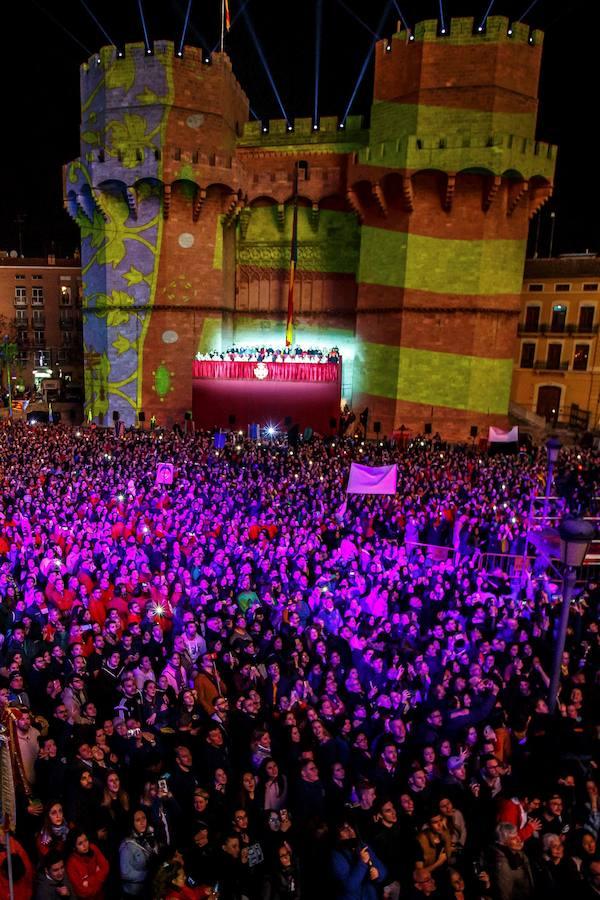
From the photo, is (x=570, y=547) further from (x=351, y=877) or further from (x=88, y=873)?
(x=88, y=873)

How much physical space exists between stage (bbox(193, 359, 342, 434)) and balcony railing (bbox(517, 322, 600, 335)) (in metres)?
14.7

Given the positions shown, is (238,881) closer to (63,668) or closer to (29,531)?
(63,668)

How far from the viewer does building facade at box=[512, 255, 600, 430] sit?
107ft

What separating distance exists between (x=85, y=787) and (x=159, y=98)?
28.2 meters

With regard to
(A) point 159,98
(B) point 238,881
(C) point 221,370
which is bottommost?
(B) point 238,881

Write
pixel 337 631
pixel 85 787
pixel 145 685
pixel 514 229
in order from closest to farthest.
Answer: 1. pixel 85 787
2. pixel 145 685
3. pixel 337 631
4. pixel 514 229

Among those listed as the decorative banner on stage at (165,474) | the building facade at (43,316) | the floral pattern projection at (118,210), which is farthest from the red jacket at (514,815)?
the building facade at (43,316)

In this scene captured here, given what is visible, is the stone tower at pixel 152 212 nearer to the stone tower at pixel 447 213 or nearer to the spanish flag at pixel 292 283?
the spanish flag at pixel 292 283

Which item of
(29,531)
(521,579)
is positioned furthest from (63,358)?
(521,579)

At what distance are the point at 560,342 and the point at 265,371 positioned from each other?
18317mm

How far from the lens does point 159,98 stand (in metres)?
25.9

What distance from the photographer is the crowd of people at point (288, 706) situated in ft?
15.2

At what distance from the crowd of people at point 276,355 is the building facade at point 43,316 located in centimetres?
2539

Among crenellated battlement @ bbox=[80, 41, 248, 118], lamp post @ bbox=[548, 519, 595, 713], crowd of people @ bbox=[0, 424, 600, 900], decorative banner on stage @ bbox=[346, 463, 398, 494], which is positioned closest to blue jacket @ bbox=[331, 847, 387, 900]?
crowd of people @ bbox=[0, 424, 600, 900]
